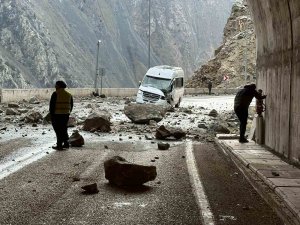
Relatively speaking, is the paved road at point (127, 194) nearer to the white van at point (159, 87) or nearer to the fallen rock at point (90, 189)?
the fallen rock at point (90, 189)

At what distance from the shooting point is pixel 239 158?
10484mm

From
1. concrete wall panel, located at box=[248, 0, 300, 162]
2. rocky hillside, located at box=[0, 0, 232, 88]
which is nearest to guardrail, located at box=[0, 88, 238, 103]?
concrete wall panel, located at box=[248, 0, 300, 162]

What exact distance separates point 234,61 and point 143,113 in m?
41.1

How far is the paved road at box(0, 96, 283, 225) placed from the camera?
19.5 feet

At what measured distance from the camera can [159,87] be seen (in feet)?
97.3

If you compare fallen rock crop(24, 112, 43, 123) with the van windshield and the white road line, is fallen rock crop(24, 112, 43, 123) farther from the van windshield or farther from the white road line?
the van windshield

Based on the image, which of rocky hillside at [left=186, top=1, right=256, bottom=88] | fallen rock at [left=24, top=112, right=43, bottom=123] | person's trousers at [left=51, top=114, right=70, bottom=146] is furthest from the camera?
→ rocky hillside at [left=186, top=1, right=256, bottom=88]

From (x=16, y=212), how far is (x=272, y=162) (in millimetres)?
5680

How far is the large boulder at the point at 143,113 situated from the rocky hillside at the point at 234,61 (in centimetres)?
3602

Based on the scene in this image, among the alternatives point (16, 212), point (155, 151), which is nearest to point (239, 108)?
point (155, 151)

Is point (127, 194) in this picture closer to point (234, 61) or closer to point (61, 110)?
point (61, 110)

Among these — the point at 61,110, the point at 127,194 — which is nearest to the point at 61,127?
the point at 61,110

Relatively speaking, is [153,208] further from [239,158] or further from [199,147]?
[199,147]

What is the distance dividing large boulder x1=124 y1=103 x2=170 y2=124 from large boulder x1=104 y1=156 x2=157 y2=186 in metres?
11.9
